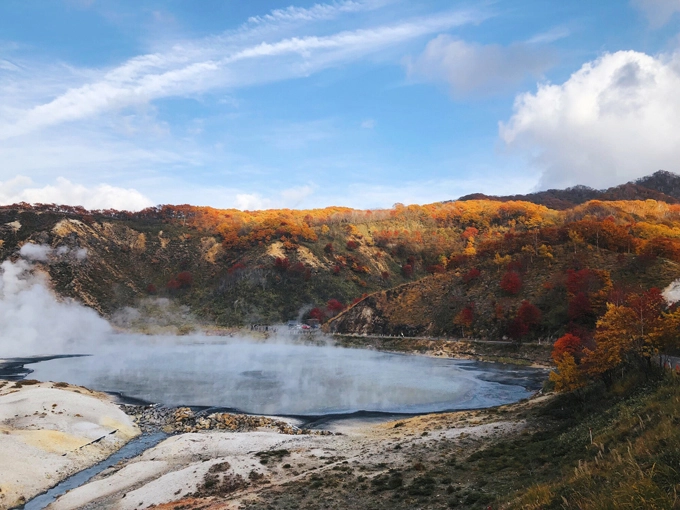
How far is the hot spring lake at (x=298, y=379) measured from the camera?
45.2m

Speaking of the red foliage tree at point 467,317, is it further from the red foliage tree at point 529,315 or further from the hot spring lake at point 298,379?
the hot spring lake at point 298,379

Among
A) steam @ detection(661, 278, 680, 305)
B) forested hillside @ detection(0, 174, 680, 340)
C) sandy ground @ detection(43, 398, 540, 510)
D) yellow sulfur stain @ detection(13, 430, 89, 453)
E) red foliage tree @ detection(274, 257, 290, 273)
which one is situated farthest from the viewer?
red foliage tree @ detection(274, 257, 290, 273)

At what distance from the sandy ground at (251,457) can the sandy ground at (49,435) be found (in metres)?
3.14

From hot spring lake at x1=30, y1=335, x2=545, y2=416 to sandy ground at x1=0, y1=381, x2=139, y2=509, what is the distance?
8198 mm

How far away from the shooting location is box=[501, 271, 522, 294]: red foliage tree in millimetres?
84625

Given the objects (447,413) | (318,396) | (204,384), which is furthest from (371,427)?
(204,384)

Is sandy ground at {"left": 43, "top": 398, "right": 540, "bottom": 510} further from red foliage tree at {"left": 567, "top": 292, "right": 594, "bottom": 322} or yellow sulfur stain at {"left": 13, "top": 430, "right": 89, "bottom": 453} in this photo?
red foliage tree at {"left": 567, "top": 292, "right": 594, "bottom": 322}

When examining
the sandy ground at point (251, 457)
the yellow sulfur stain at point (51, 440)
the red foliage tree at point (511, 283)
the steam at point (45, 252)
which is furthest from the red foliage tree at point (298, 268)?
the yellow sulfur stain at point (51, 440)

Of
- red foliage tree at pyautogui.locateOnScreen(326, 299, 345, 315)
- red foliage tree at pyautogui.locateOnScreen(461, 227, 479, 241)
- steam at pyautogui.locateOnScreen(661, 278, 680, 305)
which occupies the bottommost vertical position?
red foliage tree at pyautogui.locateOnScreen(326, 299, 345, 315)

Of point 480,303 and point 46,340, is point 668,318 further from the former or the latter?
point 46,340

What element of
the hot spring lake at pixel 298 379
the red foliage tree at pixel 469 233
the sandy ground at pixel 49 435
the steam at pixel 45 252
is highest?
the red foliage tree at pixel 469 233

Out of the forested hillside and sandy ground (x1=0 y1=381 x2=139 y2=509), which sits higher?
the forested hillside

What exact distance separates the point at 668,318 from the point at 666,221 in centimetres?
13706

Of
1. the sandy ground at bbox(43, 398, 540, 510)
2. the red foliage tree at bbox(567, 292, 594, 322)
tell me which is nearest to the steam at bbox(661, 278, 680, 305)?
the red foliage tree at bbox(567, 292, 594, 322)
